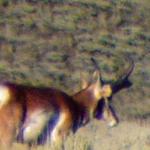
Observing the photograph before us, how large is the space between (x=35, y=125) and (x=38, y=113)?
175 mm

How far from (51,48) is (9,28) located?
130 centimetres

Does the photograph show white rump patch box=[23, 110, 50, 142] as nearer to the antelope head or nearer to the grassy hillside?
the antelope head

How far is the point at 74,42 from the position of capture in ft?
82.2

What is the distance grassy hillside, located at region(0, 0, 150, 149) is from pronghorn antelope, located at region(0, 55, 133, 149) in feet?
29.5

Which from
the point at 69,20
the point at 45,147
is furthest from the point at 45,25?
the point at 45,147

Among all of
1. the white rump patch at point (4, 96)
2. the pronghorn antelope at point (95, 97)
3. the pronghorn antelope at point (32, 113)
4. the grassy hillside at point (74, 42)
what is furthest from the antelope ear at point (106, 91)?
the grassy hillside at point (74, 42)

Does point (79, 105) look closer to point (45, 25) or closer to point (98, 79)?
point (98, 79)

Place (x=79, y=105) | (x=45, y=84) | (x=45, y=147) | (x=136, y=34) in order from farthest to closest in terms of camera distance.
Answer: (x=136, y=34), (x=45, y=84), (x=79, y=105), (x=45, y=147)

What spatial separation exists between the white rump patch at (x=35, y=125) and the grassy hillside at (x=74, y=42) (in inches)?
398

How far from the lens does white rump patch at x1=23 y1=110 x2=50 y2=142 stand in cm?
1282

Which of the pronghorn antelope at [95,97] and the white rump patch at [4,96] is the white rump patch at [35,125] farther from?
the pronghorn antelope at [95,97]

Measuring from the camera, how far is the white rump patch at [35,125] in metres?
12.8

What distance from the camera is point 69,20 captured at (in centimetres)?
2522

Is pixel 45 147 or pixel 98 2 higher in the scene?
pixel 45 147
